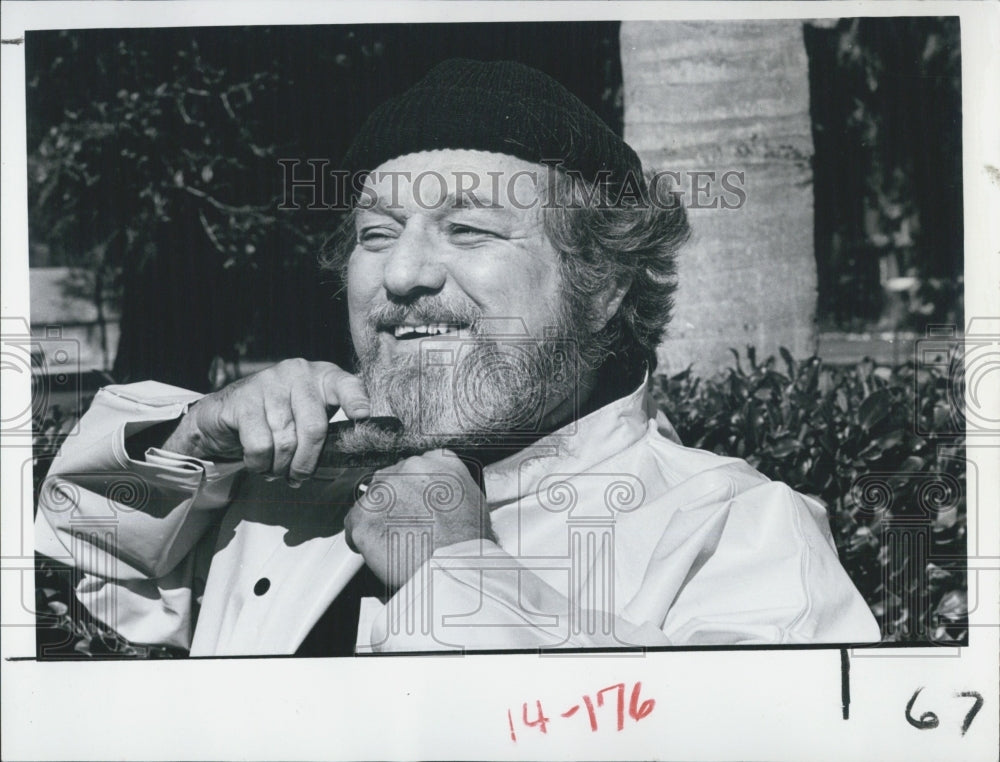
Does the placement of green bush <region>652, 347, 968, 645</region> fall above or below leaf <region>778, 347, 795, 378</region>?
below

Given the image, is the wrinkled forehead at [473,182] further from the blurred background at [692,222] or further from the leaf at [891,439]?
the leaf at [891,439]

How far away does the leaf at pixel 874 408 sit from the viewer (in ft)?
12.1

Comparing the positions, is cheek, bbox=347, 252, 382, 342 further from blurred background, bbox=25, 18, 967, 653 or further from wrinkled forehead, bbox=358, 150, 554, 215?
wrinkled forehead, bbox=358, 150, 554, 215

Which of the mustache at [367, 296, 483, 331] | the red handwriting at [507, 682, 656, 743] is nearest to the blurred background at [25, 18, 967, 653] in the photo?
the mustache at [367, 296, 483, 331]

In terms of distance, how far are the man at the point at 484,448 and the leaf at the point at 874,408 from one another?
0.34 meters

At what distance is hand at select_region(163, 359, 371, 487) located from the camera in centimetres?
357

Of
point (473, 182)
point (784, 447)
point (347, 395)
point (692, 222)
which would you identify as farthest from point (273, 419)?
point (784, 447)

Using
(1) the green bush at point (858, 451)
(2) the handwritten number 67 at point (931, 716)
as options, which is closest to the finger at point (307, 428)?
(1) the green bush at point (858, 451)

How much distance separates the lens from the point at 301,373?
363 centimetres

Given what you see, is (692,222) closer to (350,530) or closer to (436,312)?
(436,312)

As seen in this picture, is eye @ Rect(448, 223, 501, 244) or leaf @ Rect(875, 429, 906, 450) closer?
eye @ Rect(448, 223, 501, 244)

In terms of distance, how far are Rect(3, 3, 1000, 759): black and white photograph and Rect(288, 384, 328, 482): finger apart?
1 cm

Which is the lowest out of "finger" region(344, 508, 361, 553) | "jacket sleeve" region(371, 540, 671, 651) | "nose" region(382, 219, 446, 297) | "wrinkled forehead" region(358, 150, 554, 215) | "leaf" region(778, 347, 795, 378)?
"jacket sleeve" region(371, 540, 671, 651)

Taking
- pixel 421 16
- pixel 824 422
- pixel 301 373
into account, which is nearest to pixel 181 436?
pixel 301 373
